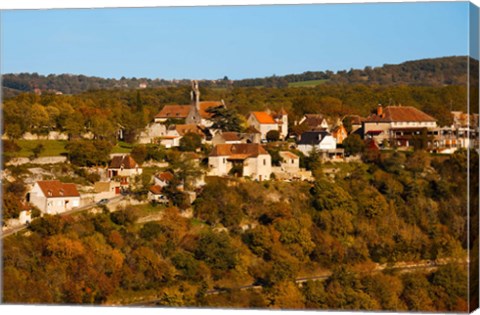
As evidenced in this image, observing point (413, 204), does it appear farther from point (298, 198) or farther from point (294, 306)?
point (294, 306)

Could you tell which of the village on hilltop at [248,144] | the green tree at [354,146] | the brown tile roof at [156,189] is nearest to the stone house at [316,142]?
the village on hilltop at [248,144]

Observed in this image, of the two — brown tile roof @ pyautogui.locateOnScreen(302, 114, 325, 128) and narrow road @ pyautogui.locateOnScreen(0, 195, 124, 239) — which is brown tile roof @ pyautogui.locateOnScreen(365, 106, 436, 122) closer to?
brown tile roof @ pyautogui.locateOnScreen(302, 114, 325, 128)

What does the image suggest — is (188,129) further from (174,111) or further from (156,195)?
(156,195)

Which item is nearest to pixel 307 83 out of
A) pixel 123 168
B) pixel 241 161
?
pixel 241 161

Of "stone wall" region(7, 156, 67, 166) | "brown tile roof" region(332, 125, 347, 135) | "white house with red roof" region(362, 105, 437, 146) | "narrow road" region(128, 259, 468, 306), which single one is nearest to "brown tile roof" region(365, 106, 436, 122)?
"white house with red roof" region(362, 105, 437, 146)

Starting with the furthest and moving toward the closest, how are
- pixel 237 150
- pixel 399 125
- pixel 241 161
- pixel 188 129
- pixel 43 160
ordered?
pixel 188 129 → pixel 399 125 → pixel 237 150 → pixel 241 161 → pixel 43 160

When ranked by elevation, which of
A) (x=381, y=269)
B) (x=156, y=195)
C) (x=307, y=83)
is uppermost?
(x=307, y=83)
